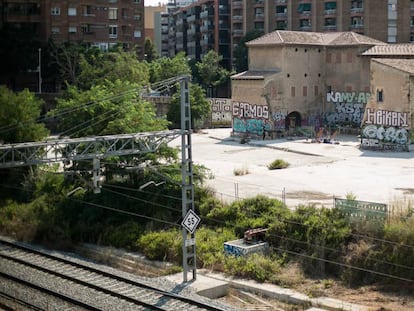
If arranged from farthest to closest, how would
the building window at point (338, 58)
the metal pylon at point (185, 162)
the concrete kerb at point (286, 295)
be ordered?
the building window at point (338, 58) < the metal pylon at point (185, 162) < the concrete kerb at point (286, 295)

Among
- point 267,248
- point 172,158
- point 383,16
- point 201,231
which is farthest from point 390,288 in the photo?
point 383,16

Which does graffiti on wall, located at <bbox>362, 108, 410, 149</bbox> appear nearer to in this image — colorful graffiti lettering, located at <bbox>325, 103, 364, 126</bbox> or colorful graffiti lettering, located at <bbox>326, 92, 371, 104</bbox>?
colorful graffiti lettering, located at <bbox>326, 92, 371, 104</bbox>

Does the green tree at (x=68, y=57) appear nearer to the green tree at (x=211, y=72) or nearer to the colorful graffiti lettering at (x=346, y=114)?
A: the green tree at (x=211, y=72)

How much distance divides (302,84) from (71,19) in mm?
31482

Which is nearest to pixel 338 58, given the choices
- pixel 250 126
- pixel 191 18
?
pixel 250 126

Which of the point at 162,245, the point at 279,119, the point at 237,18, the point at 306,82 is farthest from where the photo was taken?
the point at 237,18

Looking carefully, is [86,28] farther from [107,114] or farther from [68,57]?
[107,114]

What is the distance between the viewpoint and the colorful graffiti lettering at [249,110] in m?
59.7

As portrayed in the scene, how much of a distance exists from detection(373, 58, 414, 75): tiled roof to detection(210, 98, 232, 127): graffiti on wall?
23323 millimetres

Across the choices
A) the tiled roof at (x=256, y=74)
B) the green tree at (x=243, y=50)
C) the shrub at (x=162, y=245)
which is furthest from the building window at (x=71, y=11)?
the shrub at (x=162, y=245)

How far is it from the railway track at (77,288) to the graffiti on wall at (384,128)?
30.9 meters

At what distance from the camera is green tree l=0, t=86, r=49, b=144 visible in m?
38.4

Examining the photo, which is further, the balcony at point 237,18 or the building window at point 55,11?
the balcony at point 237,18

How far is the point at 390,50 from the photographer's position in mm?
57719
